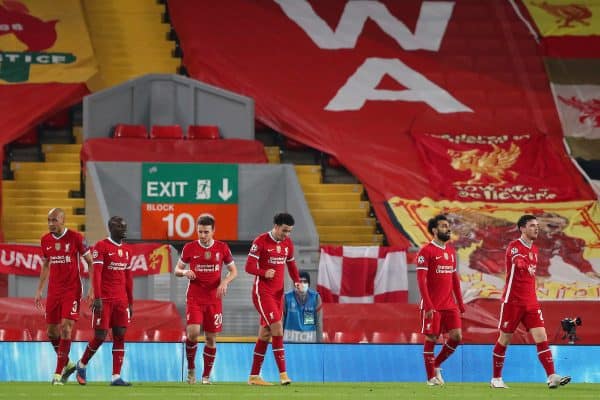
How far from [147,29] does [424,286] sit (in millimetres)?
17682

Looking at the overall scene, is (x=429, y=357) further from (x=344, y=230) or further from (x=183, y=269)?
(x=344, y=230)

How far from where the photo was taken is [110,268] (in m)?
15.8

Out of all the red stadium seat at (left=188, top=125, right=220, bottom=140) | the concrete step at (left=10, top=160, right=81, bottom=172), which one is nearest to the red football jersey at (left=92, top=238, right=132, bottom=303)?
the red stadium seat at (left=188, top=125, right=220, bottom=140)

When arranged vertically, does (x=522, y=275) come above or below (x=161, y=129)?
below

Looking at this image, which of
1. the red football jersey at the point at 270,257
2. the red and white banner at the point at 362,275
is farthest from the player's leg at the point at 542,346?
the red and white banner at the point at 362,275

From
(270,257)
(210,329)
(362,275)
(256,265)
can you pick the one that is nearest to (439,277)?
(270,257)

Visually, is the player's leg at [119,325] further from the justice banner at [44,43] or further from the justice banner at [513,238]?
the justice banner at [44,43]

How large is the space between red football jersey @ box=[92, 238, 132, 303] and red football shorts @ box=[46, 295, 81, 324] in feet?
1.66

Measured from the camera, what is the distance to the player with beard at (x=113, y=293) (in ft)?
51.5

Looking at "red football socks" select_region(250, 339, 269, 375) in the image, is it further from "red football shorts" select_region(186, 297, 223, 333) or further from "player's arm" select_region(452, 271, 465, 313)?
"player's arm" select_region(452, 271, 465, 313)

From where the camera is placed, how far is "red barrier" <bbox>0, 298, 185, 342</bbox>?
20.5 m

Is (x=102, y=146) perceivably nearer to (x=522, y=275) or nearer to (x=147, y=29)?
(x=147, y=29)

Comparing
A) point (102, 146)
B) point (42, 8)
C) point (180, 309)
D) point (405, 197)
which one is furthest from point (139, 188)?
point (42, 8)

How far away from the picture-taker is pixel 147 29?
107 feet
